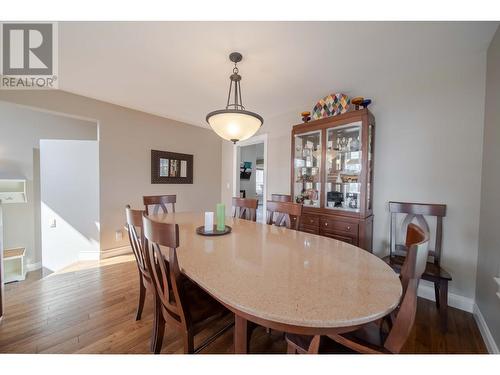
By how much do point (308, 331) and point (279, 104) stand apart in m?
2.87

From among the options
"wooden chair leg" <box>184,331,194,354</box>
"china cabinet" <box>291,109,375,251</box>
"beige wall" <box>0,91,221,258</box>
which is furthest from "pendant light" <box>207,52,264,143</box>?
"beige wall" <box>0,91,221,258</box>

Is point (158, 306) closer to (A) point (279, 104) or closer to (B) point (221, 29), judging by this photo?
(B) point (221, 29)

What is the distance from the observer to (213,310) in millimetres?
1185

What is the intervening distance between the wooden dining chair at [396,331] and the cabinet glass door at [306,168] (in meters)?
1.70

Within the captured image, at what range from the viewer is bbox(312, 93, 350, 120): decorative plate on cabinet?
2.36 metres

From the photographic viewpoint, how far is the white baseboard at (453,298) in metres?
1.80

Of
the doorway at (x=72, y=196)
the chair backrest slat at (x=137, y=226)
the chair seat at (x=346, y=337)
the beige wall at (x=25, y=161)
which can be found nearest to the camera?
the chair seat at (x=346, y=337)

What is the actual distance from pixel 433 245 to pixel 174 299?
2.35 meters

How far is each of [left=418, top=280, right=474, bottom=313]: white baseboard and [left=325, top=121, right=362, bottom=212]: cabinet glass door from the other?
3.30ft

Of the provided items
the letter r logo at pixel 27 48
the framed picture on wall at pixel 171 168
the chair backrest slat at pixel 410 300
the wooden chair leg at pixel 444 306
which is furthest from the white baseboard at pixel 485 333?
the framed picture on wall at pixel 171 168

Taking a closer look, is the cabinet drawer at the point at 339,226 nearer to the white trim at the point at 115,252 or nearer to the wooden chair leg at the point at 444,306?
the wooden chair leg at the point at 444,306

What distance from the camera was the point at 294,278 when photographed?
906mm
